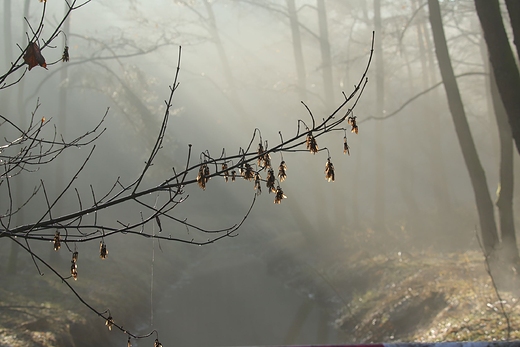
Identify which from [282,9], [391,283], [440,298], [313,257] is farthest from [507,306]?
[282,9]

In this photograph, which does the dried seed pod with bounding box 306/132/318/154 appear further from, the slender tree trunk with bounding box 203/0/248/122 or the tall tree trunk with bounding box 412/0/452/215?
the tall tree trunk with bounding box 412/0/452/215

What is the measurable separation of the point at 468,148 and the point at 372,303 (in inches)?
166

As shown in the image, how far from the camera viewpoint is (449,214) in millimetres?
22453

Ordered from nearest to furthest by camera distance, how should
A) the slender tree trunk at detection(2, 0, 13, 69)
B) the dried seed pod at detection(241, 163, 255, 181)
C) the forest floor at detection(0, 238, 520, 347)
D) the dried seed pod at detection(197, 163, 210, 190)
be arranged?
the dried seed pod at detection(197, 163, 210, 190) → the dried seed pod at detection(241, 163, 255, 181) → the forest floor at detection(0, 238, 520, 347) → the slender tree trunk at detection(2, 0, 13, 69)

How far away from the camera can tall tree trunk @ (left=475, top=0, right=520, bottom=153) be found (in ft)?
24.1

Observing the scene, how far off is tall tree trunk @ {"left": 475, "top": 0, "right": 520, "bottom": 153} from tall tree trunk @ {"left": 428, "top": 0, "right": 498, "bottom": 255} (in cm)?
319

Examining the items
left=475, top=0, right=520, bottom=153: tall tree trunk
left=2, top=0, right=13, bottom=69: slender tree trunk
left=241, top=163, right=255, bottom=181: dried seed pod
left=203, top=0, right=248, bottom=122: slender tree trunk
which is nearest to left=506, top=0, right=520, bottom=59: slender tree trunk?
left=475, top=0, right=520, bottom=153: tall tree trunk

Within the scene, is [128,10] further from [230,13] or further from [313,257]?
[313,257]

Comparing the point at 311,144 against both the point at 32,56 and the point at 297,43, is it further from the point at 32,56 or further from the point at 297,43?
the point at 297,43

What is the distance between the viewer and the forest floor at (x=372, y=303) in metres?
8.45

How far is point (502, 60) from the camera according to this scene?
7.46 meters

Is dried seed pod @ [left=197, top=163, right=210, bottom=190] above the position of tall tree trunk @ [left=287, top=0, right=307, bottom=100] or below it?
below

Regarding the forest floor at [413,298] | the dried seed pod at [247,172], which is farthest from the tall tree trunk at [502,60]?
the dried seed pod at [247,172]

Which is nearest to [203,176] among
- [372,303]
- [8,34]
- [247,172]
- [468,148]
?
[247,172]
